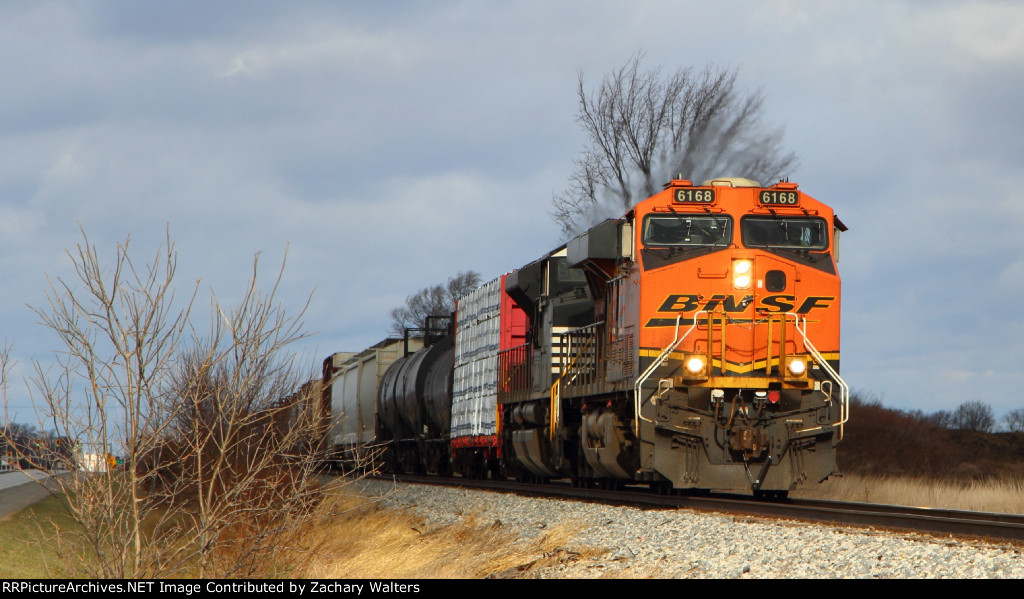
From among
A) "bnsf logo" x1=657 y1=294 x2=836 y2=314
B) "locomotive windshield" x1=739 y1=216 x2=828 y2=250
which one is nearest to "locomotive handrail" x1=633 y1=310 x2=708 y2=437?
"bnsf logo" x1=657 y1=294 x2=836 y2=314

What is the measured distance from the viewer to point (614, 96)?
35375mm

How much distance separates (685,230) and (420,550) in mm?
5189

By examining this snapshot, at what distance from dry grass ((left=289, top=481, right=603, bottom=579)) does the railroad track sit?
2.28 meters

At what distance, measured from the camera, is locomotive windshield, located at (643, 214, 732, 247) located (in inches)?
543

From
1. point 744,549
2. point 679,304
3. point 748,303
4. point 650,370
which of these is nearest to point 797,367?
point 748,303

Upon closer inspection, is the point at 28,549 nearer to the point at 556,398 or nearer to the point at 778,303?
the point at 556,398

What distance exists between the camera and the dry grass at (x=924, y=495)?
14688 mm

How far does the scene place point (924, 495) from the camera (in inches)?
649

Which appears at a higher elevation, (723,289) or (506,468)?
(723,289)

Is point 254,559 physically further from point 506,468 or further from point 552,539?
point 506,468

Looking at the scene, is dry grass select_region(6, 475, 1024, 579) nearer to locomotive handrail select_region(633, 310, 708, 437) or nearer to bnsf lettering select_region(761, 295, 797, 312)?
locomotive handrail select_region(633, 310, 708, 437)
